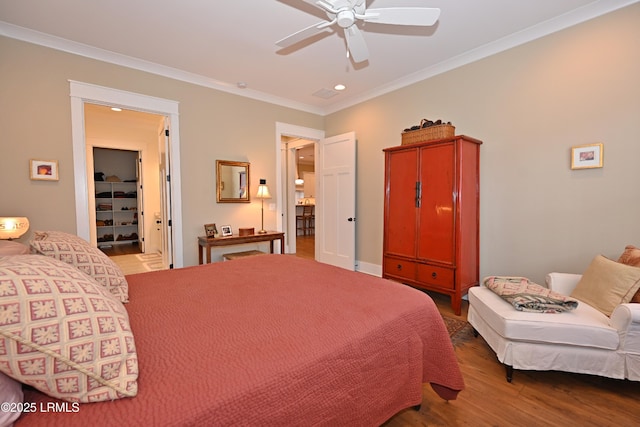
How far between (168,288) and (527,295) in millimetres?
2438

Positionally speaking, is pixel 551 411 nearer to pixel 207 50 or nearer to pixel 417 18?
pixel 417 18

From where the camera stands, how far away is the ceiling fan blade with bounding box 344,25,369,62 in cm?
212

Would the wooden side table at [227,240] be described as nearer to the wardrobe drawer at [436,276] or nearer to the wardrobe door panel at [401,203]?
the wardrobe door panel at [401,203]

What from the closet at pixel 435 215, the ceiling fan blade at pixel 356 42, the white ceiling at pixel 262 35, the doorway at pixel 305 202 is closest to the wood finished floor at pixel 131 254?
the doorway at pixel 305 202

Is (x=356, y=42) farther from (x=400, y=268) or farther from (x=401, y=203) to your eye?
(x=400, y=268)

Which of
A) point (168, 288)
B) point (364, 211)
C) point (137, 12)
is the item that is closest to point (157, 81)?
point (137, 12)

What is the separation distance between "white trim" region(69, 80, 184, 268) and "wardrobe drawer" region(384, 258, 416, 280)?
2706 mm

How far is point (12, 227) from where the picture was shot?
8.25 feet

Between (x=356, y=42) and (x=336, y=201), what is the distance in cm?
272

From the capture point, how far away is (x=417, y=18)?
1.92 m

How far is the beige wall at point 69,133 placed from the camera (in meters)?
2.72

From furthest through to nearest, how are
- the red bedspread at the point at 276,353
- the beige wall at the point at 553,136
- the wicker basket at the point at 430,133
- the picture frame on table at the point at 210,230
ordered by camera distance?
the picture frame on table at the point at 210,230
the wicker basket at the point at 430,133
the beige wall at the point at 553,136
the red bedspread at the point at 276,353

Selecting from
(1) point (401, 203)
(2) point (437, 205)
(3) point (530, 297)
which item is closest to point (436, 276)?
(2) point (437, 205)

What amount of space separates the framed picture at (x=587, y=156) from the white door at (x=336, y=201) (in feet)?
8.49
